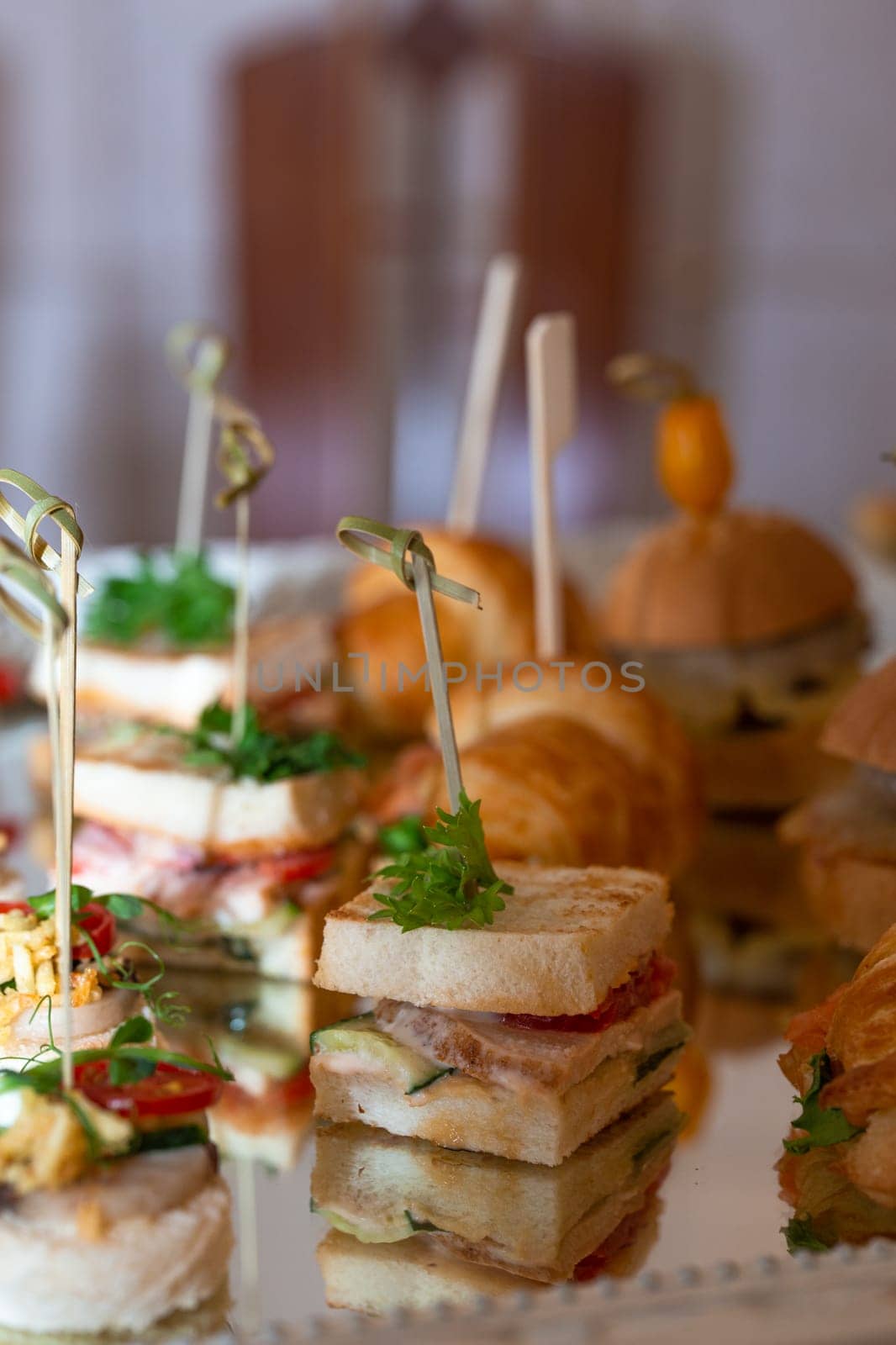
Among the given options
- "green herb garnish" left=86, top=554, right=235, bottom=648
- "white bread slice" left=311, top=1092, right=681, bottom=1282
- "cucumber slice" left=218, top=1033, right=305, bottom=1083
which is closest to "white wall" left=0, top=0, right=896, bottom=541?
"green herb garnish" left=86, top=554, right=235, bottom=648

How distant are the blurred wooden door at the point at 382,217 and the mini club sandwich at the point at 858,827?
6.37 m

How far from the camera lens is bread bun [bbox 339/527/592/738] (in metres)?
3.95

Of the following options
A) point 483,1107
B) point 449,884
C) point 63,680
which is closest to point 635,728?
point 449,884

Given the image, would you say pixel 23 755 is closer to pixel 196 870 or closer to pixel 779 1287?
pixel 196 870

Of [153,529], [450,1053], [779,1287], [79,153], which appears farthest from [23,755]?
[79,153]

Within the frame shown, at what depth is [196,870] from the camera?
2764 millimetres

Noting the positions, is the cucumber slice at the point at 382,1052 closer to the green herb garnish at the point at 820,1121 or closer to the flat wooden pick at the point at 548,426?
the green herb garnish at the point at 820,1121

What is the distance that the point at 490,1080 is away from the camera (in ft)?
6.54

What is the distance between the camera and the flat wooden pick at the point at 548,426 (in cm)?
309

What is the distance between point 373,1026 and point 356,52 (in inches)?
304

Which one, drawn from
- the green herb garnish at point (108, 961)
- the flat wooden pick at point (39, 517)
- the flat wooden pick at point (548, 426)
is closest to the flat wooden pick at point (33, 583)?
the flat wooden pick at point (39, 517)

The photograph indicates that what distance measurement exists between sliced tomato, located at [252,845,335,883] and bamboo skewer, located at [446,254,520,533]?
1504mm

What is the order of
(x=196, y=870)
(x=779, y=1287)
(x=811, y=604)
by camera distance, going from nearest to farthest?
(x=779, y=1287) < (x=196, y=870) < (x=811, y=604)

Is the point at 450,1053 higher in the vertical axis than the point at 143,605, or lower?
lower
